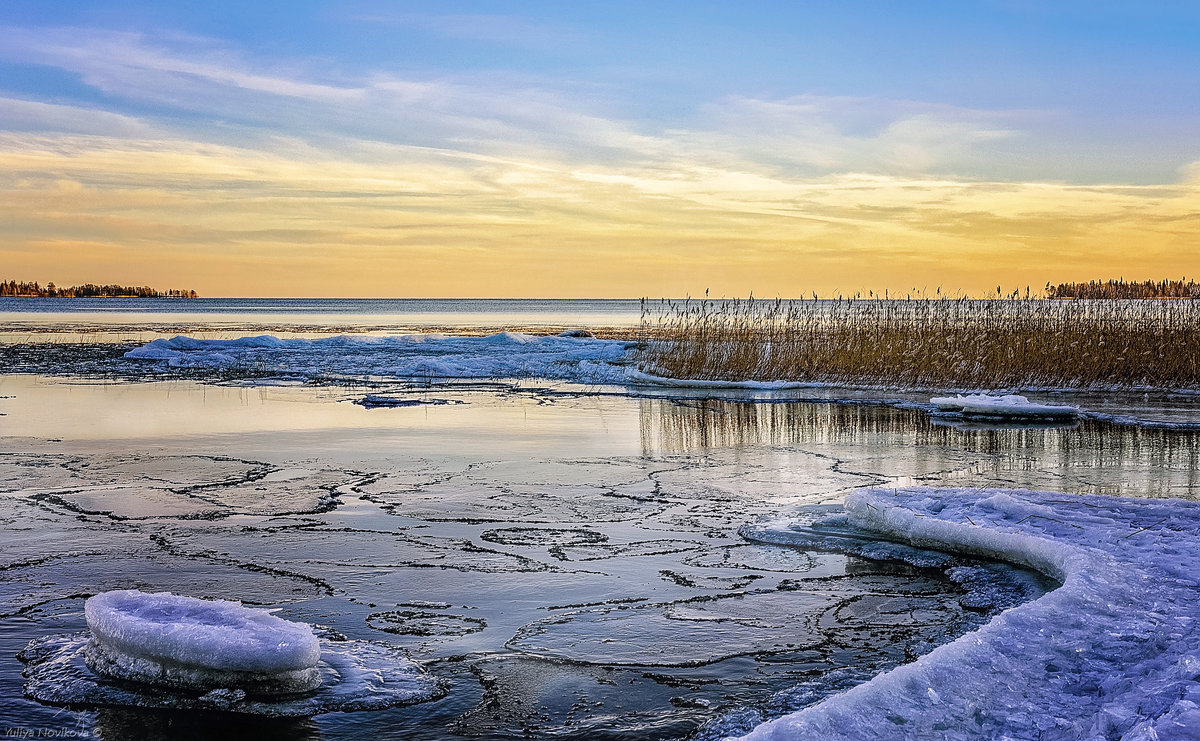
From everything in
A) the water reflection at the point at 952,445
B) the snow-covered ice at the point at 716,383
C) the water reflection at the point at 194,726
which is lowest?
the water reflection at the point at 194,726

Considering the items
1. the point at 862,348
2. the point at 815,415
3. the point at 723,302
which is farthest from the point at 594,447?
the point at 723,302

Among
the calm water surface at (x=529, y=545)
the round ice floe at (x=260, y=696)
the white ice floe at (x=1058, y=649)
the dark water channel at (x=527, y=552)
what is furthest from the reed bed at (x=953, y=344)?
the round ice floe at (x=260, y=696)

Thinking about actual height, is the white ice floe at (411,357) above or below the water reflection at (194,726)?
above

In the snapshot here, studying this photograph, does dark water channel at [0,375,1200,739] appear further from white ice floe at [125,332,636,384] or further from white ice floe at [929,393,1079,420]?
white ice floe at [125,332,636,384]

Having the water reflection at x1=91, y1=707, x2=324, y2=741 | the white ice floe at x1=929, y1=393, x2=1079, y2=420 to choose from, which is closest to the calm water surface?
the water reflection at x1=91, y1=707, x2=324, y2=741

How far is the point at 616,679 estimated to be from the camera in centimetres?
372

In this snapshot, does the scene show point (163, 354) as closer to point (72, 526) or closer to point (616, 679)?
point (72, 526)

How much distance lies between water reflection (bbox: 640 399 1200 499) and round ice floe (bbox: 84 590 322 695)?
570 centimetres

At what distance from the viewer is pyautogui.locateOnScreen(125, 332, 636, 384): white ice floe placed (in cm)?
2084

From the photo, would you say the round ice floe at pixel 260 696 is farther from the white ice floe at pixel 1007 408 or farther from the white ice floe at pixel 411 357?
the white ice floe at pixel 411 357

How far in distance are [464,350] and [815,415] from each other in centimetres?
1639

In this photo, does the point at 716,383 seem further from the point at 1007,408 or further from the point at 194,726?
the point at 194,726

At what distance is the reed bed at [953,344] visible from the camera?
629 inches

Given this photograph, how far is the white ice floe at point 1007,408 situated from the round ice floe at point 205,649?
1053cm
